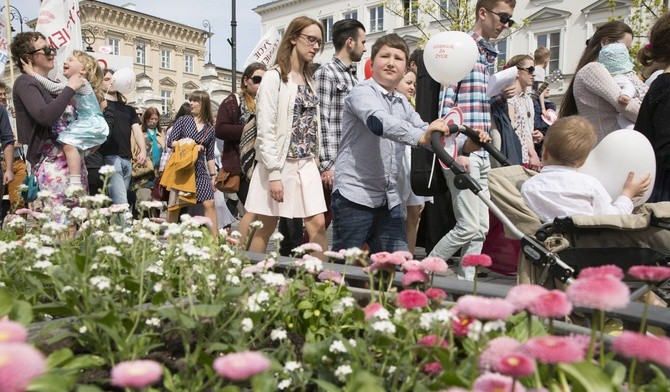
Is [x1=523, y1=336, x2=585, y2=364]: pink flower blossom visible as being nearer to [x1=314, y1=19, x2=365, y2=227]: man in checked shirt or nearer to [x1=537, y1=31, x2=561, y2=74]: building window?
[x1=314, y1=19, x2=365, y2=227]: man in checked shirt

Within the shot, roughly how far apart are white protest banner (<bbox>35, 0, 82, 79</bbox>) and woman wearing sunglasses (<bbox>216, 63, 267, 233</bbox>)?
3.55 m

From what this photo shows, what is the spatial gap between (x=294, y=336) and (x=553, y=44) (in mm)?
35026

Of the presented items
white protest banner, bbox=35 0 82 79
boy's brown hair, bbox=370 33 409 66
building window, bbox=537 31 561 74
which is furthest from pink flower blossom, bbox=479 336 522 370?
building window, bbox=537 31 561 74

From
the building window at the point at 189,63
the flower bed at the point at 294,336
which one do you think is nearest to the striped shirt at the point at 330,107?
the flower bed at the point at 294,336

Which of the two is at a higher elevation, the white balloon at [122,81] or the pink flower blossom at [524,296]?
the white balloon at [122,81]

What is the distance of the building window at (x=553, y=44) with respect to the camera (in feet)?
110

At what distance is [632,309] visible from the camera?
166 cm

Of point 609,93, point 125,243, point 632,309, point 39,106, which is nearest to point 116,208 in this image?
point 125,243

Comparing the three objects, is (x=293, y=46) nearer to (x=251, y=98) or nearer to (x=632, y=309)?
(x=251, y=98)

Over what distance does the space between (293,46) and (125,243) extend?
2.45 metres

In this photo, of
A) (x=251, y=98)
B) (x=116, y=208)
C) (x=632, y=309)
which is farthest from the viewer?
(x=251, y=98)

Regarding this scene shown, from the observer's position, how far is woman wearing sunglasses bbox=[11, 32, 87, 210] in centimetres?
425

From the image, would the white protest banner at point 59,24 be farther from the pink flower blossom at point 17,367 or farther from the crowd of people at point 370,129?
the pink flower blossom at point 17,367

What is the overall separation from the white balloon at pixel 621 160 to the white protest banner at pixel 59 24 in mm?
7350
